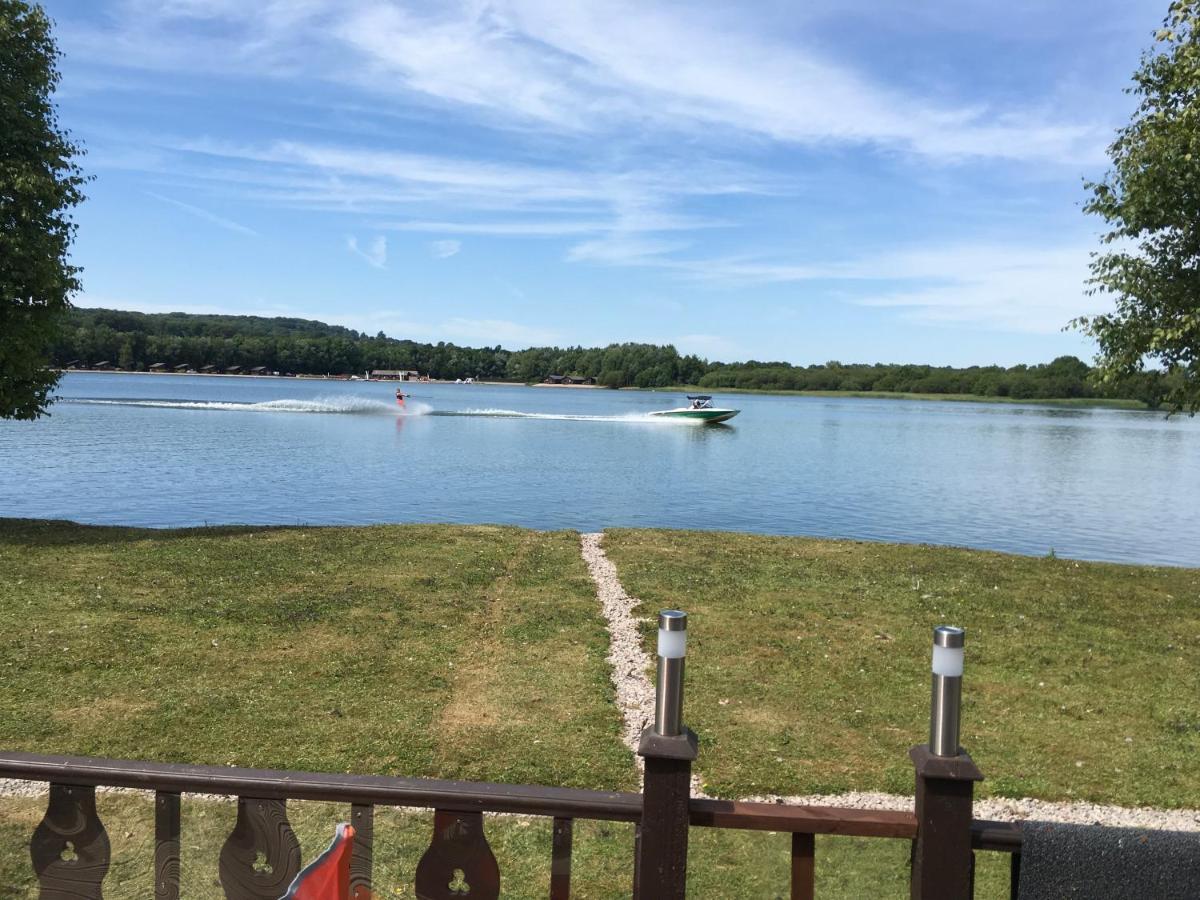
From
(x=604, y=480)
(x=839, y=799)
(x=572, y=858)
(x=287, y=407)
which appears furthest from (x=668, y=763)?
(x=287, y=407)

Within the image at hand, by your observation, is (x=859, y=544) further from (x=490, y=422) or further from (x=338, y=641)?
(x=490, y=422)

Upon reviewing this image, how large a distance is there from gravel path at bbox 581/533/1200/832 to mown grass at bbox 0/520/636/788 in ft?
0.73

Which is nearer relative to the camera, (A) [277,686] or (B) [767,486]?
(A) [277,686]

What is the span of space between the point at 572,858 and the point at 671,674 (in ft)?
3.13

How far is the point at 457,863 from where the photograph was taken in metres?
3.54

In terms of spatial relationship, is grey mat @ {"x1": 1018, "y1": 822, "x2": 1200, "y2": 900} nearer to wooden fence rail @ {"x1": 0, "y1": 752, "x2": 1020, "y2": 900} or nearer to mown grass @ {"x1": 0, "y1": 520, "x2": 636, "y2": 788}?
wooden fence rail @ {"x1": 0, "y1": 752, "x2": 1020, "y2": 900}

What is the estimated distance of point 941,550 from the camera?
19531 mm

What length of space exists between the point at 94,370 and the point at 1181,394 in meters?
215

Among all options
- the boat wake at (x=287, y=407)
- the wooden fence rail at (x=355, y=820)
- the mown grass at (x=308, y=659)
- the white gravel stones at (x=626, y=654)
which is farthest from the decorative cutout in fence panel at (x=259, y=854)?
the boat wake at (x=287, y=407)

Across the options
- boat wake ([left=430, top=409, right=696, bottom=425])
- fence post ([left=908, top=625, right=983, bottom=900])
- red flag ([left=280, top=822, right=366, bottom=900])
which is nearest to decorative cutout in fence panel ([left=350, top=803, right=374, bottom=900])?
red flag ([left=280, top=822, right=366, bottom=900])

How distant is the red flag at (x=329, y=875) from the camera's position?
2.86 metres

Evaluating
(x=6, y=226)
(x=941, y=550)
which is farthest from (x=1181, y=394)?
(x=6, y=226)

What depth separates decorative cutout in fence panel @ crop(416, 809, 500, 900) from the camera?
3.48 metres

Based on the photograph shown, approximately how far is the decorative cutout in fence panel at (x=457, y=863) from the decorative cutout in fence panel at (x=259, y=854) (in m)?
0.53
